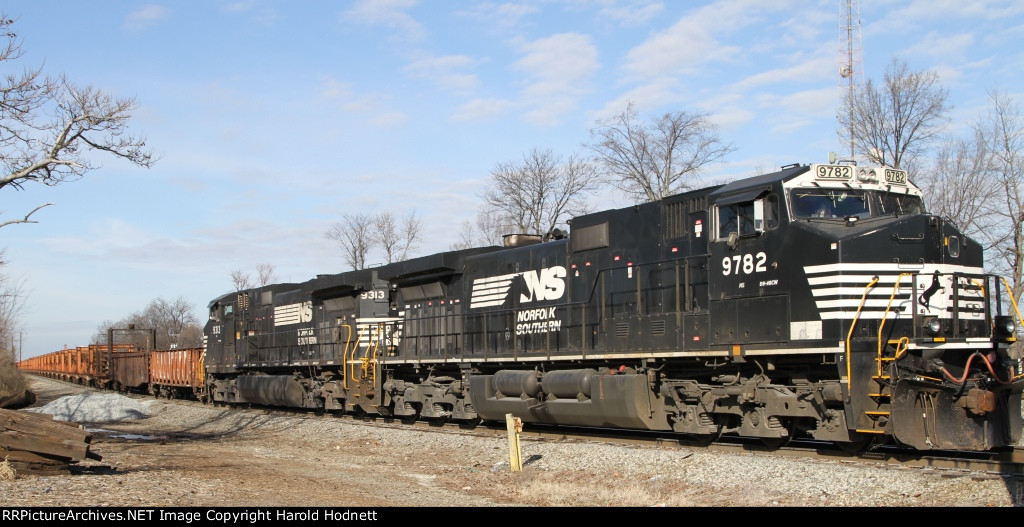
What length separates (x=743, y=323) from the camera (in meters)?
11.8

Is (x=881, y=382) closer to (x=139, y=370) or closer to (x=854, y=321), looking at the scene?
(x=854, y=321)

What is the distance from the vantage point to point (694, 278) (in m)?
12.7

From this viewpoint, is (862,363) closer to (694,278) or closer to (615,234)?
(694,278)

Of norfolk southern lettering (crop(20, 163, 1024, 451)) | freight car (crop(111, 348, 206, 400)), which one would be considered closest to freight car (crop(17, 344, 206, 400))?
freight car (crop(111, 348, 206, 400))

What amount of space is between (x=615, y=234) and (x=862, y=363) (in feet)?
16.9

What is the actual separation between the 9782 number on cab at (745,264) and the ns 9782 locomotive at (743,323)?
2cm

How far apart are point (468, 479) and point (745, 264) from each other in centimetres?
480

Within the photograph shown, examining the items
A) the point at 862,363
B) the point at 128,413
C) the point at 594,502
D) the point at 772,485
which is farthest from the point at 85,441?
the point at 128,413

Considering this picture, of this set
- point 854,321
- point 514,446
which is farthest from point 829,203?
point 514,446

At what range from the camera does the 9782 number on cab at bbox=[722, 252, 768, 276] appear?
1159 centimetres

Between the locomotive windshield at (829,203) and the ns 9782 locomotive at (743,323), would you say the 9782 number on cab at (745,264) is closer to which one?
the ns 9782 locomotive at (743,323)

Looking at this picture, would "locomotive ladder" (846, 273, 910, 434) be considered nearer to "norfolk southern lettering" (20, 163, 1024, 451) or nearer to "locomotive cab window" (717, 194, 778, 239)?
"norfolk southern lettering" (20, 163, 1024, 451)

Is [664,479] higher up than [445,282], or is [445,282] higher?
[445,282]
